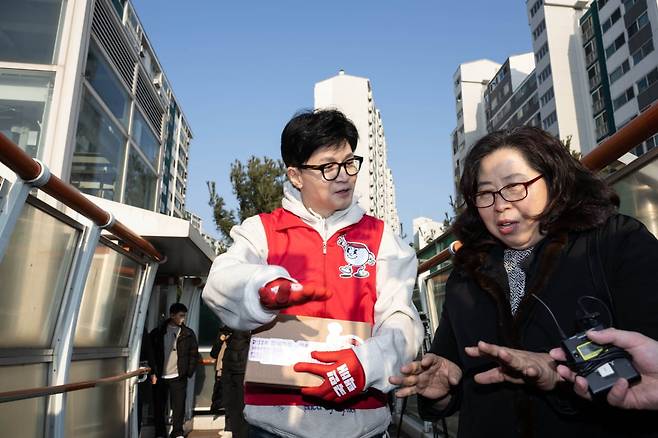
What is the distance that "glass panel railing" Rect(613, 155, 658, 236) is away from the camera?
1.80m

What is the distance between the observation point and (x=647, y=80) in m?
31.5

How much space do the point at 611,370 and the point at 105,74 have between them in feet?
24.2

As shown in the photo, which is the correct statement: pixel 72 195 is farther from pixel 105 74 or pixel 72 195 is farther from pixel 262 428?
pixel 105 74

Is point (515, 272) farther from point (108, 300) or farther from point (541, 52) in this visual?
point (541, 52)

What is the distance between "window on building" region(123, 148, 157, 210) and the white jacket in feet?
22.0

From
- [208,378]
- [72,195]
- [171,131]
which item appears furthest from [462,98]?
[72,195]

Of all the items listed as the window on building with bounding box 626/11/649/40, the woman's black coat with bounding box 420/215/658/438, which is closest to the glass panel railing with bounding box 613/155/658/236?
the woman's black coat with bounding box 420/215/658/438

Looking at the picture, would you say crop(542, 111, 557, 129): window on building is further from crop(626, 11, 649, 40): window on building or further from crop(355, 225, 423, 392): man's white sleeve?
crop(355, 225, 423, 392): man's white sleeve

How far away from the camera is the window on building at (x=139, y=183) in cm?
821

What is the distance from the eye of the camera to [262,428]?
180 centimetres

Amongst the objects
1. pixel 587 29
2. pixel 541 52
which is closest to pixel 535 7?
pixel 541 52

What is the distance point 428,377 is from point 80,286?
269 centimetres

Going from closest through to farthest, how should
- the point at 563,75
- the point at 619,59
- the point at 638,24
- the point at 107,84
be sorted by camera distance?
the point at 107,84 < the point at 638,24 < the point at 619,59 < the point at 563,75

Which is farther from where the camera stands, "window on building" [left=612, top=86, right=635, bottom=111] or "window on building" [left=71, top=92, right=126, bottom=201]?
"window on building" [left=612, top=86, right=635, bottom=111]
